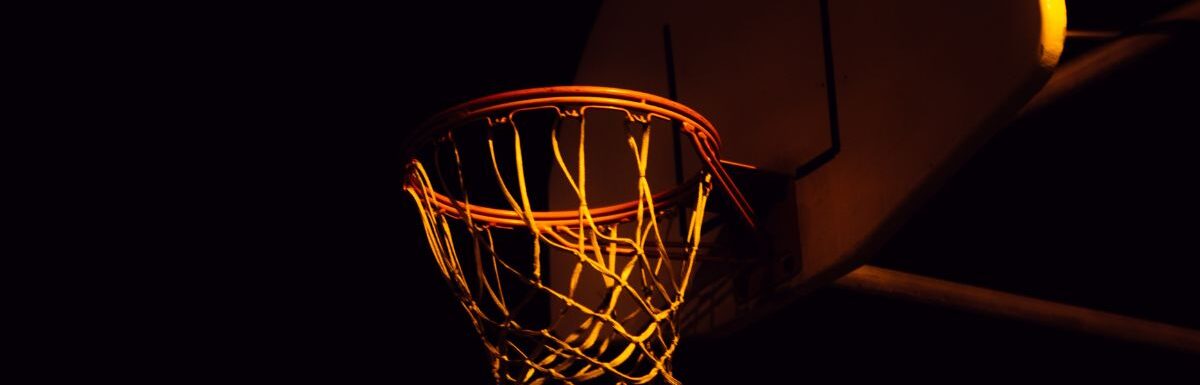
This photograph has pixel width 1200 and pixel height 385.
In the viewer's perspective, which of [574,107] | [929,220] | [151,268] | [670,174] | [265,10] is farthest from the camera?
[929,220]

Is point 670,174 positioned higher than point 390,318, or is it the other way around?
point 670,174

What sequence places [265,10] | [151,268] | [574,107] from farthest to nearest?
[265,10] < [151,268] < [574,107]

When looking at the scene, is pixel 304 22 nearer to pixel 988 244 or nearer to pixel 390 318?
pixel 390 318

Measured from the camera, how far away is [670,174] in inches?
77.4

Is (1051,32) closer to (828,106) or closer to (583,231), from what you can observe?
(828,106)

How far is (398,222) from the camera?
247cm

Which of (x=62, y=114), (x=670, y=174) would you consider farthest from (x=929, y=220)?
(x=62, y=114)

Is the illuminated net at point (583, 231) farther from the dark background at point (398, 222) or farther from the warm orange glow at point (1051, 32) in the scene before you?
the warm orange glow at point (1051, 32)

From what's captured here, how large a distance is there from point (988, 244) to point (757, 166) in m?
1.14

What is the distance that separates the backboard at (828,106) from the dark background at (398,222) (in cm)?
43

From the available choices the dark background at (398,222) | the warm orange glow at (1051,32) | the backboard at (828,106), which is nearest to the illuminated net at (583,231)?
the backboard at (828,106)

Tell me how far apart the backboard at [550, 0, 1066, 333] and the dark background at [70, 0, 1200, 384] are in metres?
0.43

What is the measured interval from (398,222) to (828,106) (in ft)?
3.63

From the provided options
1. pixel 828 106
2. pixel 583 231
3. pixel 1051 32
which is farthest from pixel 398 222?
pixel 1051 32
